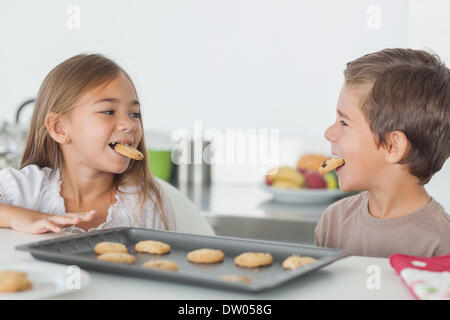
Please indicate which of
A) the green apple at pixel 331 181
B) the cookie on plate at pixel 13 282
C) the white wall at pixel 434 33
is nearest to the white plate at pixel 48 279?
the cookie on plate at pixel 13 282

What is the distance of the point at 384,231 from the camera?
139cm

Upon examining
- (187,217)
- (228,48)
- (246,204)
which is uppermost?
(228,48)

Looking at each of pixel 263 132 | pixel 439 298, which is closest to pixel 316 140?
pixel 263 132

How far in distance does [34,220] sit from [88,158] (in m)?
0.41

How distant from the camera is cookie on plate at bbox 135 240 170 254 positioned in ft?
3.26

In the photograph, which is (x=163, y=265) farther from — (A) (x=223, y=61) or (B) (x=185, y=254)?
(A) (x=223, y=61)

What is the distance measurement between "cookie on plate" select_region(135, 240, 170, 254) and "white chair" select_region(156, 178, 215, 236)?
60 centimetres

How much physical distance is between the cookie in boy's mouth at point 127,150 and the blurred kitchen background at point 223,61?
83 cm

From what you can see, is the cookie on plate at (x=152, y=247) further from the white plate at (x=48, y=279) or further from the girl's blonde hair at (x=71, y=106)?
the girl's blonde hair at (x=71, y=106)

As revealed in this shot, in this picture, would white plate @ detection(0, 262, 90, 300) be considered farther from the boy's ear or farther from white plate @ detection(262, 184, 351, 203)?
white plate @ detection(262, 184, 351, 203)

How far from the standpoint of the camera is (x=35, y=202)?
5.24ft

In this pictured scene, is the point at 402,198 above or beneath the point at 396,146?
beneath

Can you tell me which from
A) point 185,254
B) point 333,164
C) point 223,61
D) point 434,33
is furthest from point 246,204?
point 185,254
